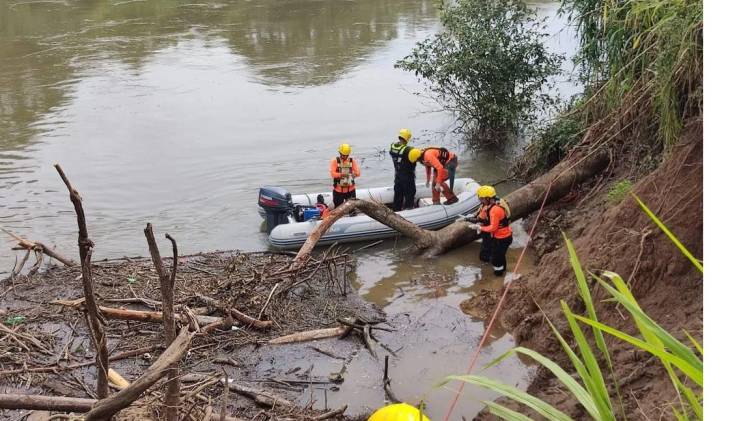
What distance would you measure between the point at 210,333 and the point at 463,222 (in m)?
4.14

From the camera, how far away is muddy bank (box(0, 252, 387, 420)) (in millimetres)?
6504

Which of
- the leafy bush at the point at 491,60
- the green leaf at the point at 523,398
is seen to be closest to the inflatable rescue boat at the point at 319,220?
the leafy bush at the point at 491,60

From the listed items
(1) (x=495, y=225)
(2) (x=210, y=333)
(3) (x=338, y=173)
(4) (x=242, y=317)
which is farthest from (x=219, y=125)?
(2) (x=210, y=333)

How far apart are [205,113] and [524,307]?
12320 mm

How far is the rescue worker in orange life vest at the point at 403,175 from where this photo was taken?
11.0 meters

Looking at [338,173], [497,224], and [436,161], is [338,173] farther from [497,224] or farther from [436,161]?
[497,224]

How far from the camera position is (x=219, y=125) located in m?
17.3

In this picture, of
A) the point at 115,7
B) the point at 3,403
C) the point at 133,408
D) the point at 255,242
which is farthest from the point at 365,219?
the point at 115,7

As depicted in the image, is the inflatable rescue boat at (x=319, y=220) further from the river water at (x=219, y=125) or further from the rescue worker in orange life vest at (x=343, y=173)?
the rescue worker in orange life vest at (x=343, y=173)

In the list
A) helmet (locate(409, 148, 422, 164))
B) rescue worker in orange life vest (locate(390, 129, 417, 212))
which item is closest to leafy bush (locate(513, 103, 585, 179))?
helmet (locate(409, 148, 422, 164))

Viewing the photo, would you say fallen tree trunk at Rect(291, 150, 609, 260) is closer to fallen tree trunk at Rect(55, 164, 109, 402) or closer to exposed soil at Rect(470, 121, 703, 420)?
exposed soil at Rect(470, 121, 703, 420)

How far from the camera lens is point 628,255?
264 inches

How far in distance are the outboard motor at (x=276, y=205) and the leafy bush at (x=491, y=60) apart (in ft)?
15.1

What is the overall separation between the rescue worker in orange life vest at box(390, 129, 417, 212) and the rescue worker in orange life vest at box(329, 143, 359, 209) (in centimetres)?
67
